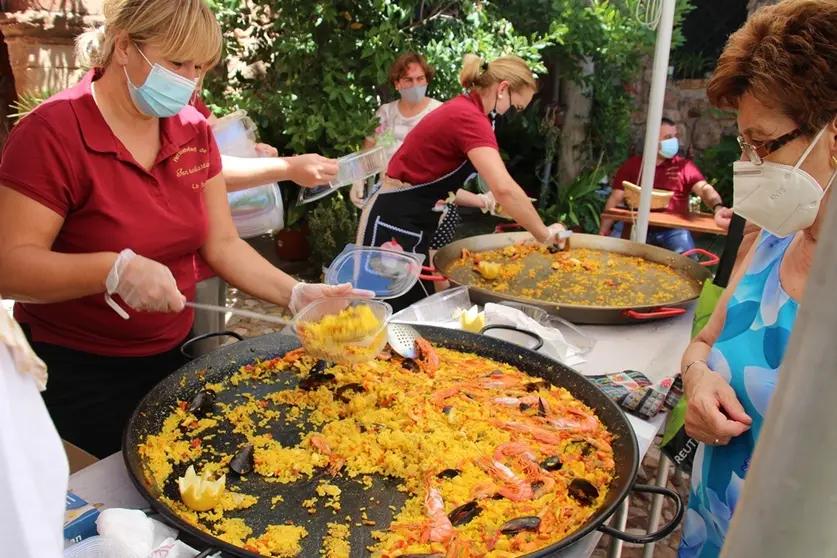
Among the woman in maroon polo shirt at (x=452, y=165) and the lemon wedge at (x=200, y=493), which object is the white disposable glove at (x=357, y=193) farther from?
the lemon wedge at (x=200, y=493)

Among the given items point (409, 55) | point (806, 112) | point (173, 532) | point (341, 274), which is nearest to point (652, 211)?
point (409, 55)

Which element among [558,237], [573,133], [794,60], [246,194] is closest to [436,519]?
[794,60]

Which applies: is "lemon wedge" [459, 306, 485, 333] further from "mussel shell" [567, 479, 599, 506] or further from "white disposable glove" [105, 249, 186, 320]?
"white disposable glove" [105, 249, 186, 320]

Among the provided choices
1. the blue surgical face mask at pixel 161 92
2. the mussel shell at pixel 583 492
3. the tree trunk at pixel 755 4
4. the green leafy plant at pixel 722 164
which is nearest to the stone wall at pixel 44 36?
the blue surgical face mask at pixel 161 92

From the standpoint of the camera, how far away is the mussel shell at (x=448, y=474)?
1.58m

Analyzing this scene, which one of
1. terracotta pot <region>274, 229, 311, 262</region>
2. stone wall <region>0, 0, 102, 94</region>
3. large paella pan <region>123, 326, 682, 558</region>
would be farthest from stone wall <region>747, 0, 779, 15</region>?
large paella pan <region>123, 326, 682, 558</region>

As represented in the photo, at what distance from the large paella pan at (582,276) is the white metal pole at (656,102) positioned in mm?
587

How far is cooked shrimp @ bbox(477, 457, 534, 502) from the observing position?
1523 mm

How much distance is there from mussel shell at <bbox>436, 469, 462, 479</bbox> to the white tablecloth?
12.7 inches

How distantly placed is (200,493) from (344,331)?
2.10ft

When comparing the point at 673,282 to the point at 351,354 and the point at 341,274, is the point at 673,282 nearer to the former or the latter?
the point at 341,274

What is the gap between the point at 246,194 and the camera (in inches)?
137

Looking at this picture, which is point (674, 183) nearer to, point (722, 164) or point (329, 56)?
point (722, 164)

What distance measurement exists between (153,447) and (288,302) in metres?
0.74
